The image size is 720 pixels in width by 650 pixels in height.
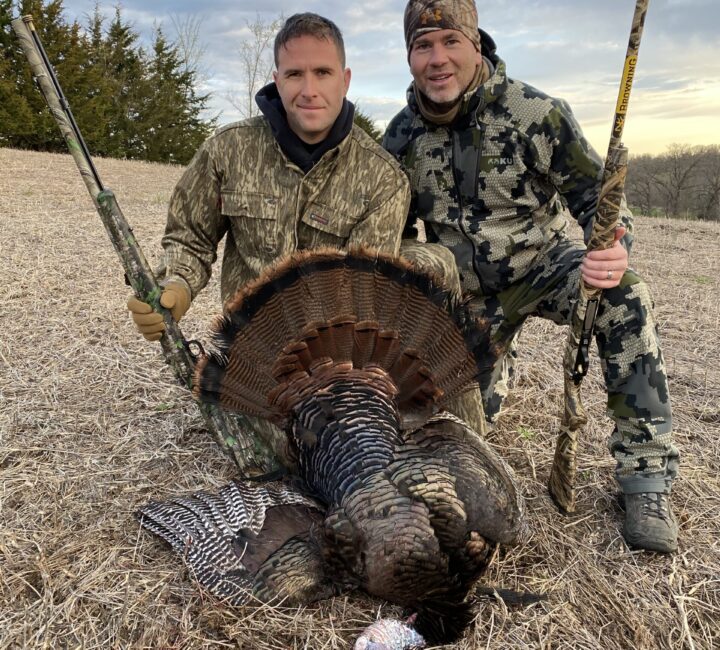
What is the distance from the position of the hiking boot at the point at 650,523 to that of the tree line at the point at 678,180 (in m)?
41.4

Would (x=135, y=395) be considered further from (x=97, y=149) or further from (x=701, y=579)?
(x=97, y=149)

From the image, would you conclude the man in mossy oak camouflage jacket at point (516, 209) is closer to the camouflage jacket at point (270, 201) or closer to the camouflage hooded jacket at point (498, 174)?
the camouflage hooded jacket at point (498, 174)

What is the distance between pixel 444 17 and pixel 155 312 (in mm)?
2142

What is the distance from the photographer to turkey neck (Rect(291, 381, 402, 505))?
2.16 m

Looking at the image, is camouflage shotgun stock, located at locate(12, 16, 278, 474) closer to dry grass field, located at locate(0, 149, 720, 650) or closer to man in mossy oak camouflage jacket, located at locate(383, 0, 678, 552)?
dry grass field, located at locate(0, 149, 720, 650)

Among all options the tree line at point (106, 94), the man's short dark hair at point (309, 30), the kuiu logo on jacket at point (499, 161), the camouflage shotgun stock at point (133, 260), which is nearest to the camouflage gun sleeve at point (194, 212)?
the camouflage shotgun stock at point (133, 260)

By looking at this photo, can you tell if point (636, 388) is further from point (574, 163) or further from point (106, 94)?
point (106, 94)

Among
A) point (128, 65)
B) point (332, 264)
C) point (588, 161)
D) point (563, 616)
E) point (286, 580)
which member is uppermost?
point (128, 65)

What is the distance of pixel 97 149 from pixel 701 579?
28134mm

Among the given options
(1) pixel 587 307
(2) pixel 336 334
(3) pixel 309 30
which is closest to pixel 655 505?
(1) pixel 587 307

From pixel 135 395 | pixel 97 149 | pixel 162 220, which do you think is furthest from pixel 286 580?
pixel 97 149

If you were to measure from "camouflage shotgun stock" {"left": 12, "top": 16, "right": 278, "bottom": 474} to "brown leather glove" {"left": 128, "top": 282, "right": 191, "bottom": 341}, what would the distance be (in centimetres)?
3

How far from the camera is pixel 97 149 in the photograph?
85.0ft

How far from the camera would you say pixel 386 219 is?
10.6 feet
